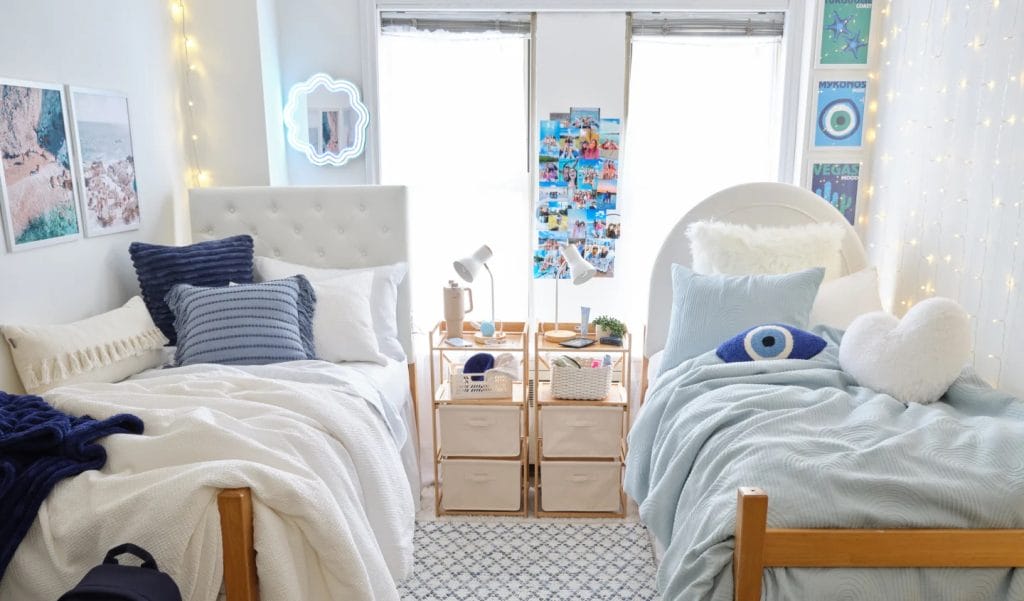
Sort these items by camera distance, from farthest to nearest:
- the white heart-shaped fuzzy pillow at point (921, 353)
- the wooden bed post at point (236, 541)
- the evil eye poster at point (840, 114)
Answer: the evil eye poster at point (840, 114) < the white heart-shaped fuzzy pillow at point (921, 353) < the wooden bed post at point (236, 541)

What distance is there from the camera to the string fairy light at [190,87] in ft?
10.2

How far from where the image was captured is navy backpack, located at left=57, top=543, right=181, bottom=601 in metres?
1.29

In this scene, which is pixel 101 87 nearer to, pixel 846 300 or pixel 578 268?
pixel 578 268

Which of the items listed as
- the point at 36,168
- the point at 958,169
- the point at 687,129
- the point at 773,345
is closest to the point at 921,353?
the point at 773,345

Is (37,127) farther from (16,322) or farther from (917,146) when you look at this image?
(917,146)

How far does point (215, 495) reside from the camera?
153 cm

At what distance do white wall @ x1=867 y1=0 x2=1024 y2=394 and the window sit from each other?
1.53 meters

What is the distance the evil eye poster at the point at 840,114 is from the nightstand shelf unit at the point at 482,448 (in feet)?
5.18

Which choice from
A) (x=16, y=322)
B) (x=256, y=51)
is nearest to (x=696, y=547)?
(x=16, y=322)

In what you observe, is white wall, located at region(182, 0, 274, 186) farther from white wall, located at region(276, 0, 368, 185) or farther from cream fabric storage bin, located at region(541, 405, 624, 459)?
cream fabric storage bin, located at region(541, 405, 624, 459)

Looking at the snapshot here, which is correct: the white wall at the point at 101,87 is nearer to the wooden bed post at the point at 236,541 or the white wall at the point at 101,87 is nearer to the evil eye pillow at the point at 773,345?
the wooden bed post at the point at 236,541

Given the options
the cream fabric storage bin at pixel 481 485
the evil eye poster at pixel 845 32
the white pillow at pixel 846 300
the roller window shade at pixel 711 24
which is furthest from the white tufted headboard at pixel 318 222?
the evil eye poster at pixel 845 32

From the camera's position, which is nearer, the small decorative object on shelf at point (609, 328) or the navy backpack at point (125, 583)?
the navy backpack at point (125, 583)

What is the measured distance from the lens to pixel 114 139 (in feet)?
8.57
